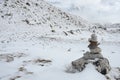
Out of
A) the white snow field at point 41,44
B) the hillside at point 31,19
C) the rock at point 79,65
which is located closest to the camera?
the rock at point 79,65

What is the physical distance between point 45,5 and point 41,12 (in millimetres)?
8005

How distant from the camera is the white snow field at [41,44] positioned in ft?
63.7

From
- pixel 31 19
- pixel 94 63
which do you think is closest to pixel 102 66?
pixel 94 63

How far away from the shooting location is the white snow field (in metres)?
19.4

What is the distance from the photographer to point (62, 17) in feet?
260

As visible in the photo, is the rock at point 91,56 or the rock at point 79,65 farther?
the rock at point 91,56

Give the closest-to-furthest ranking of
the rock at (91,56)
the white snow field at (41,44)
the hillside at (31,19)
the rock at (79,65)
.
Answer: the rock at (79,65)
the white snow field at (41,44)
the rock at (91,56)
the hillside at (31,19)

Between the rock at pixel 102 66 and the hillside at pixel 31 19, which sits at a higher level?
the hillside at pixel 31 19

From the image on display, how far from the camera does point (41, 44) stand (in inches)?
1502

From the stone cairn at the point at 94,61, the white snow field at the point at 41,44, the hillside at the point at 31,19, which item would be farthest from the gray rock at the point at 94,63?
the hillside at the point at 31,19

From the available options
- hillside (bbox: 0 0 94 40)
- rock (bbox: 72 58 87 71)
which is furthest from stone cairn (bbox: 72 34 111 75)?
hillside (bbox: 0 0 94 40)

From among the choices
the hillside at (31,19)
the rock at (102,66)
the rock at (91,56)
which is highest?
the hillside at (31,19)

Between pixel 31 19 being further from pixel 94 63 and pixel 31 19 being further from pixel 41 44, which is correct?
pixel 94 63

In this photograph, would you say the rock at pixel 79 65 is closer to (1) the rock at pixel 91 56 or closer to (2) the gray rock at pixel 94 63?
(2) the gray rock at pixel 94 63
